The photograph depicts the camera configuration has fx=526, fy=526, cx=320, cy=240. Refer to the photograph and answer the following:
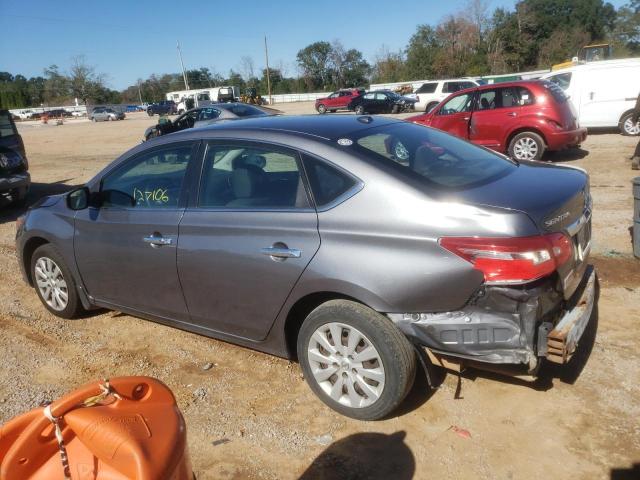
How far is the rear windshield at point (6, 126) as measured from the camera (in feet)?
34.1

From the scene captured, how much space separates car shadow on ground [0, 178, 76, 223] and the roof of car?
285 inches

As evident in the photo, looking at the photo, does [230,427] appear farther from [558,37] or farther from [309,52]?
[309,52]

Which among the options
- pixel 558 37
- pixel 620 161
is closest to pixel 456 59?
pixel 558 37

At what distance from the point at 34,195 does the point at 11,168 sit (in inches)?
71.6

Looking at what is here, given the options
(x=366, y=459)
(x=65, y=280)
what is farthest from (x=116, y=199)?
(x=366, y=459)

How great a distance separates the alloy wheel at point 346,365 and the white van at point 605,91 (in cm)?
1294

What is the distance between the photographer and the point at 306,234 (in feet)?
9.64

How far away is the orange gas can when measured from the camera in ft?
4.03

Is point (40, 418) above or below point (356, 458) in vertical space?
above

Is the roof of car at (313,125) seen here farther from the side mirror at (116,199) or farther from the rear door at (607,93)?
the rear door at (607,93)

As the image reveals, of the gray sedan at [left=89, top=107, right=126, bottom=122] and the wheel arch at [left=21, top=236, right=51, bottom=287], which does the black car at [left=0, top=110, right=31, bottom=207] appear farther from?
the gray sedan at [left=89, top=107, right=126, bottom=122]

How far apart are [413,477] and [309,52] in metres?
98.9

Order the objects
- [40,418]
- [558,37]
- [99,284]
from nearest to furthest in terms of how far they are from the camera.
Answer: [40,418] → [99,284] → [558,37]

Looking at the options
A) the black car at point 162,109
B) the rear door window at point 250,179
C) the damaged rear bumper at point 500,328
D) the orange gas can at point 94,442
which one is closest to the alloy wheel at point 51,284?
the rear door window at point 250,179
